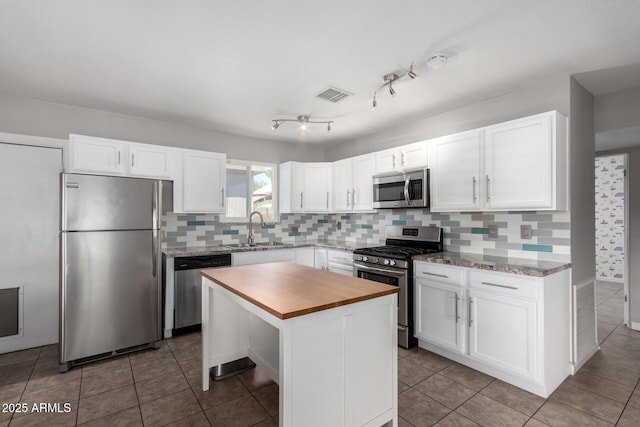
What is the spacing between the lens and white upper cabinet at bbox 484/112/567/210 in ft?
7.89

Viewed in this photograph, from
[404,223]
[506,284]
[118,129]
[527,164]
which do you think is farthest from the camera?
[404,223]

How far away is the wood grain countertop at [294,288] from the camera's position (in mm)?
1514

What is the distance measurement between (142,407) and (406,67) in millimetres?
3128

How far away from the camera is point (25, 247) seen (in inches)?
121

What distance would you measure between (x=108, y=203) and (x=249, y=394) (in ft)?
6.77

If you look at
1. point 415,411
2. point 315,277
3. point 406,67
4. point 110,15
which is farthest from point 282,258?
point 110,15

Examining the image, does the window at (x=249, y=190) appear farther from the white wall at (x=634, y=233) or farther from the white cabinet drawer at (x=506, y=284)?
the white wall at (x=634, y=233)

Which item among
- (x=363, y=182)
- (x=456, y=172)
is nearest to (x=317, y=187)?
(x=363, y=182)

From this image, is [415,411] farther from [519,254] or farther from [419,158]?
[419,158]

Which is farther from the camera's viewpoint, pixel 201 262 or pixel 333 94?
pixel 201 262

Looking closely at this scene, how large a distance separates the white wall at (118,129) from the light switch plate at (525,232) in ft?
11.0

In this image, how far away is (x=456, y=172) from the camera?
9.93ft

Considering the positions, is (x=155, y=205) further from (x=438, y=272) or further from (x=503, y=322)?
(x=503, y=322)

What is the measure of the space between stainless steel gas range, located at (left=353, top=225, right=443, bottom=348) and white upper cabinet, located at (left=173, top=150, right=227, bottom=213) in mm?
1867
